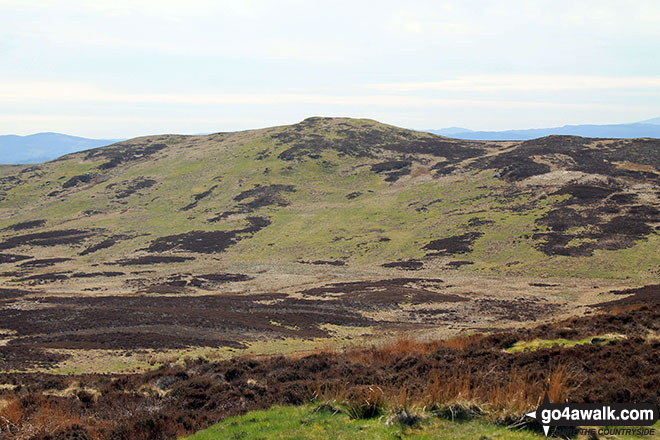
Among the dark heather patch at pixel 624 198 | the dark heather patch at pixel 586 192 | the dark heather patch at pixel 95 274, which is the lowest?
the dark heather patch at pixel 95 274

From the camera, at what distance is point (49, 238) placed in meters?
109

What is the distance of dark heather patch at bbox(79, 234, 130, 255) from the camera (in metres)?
98.6

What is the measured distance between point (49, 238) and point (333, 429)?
11833cm

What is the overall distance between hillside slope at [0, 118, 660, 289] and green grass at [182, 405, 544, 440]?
6180 centimetres

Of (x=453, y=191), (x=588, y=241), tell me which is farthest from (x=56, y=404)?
(x=453, y=191)

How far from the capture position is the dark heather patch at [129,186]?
466 ft

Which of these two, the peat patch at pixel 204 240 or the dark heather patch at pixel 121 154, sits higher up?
the dark heather patch at pixel 121 154

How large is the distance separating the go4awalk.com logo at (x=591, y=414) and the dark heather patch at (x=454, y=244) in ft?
232

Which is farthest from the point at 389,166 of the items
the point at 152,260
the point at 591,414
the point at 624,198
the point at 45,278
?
the point at 591,414

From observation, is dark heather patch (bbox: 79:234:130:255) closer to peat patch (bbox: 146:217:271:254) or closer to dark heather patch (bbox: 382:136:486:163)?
peat patch (bbox: 146:217:271:254)

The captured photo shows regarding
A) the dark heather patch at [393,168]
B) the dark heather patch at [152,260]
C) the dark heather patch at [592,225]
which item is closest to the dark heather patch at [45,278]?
the dark heather patch at [152,260]

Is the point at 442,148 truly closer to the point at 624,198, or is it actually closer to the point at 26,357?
the point at 624,198

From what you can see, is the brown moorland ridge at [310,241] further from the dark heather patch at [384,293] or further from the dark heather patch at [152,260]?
the dark heather patch at [152,260]

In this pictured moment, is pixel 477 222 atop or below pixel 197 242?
atop
